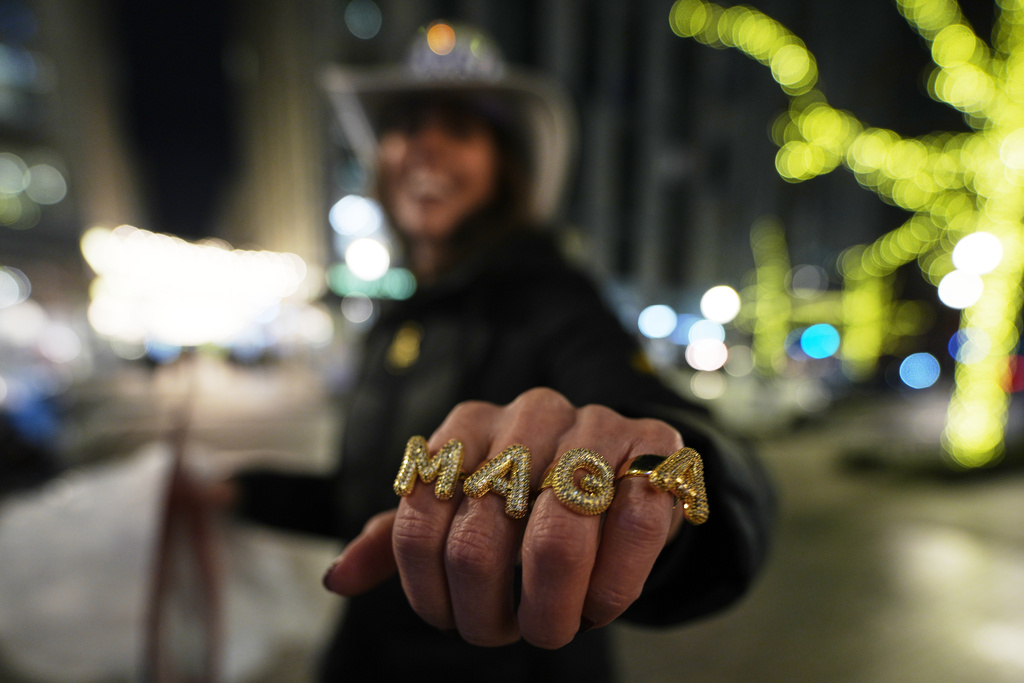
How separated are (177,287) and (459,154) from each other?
60 centimetres

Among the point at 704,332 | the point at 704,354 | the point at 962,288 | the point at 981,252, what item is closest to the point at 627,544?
the point at 704,332

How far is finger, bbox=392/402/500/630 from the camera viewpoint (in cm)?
27

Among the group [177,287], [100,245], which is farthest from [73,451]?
[177,287]

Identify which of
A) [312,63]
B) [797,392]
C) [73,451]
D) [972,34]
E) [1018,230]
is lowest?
[73,451]

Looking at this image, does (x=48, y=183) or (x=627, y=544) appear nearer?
(x=627, y=544)

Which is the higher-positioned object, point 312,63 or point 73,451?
point 312,63

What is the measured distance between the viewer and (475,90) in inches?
38.5

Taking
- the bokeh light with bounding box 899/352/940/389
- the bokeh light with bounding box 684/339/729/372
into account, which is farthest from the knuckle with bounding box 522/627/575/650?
the bokeh light with bounding box 899/352/940/389

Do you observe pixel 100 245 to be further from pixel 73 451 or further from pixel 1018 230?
pixel 1018 230

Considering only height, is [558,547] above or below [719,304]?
below

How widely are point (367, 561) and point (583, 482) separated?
0.56ft

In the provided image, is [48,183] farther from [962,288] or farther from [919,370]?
[919,370]

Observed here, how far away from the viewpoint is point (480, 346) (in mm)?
702

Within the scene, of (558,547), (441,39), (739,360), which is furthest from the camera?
(739,360)
